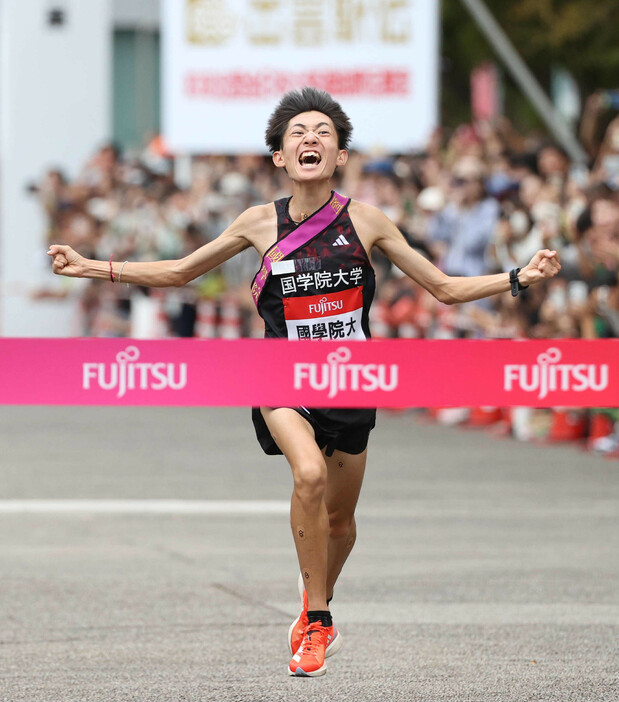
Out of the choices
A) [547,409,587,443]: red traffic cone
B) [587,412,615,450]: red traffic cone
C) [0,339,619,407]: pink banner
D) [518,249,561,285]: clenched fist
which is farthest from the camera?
[547,409,587,443]: red traffic cone

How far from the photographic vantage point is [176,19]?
88.3 feet

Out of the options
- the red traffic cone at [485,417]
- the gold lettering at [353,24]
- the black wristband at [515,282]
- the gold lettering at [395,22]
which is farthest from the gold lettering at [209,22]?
the black wristband at [515,282]

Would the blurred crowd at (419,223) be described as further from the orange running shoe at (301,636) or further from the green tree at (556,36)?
the green tree at (556,36)

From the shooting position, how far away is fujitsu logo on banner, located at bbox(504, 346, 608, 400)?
740 cm

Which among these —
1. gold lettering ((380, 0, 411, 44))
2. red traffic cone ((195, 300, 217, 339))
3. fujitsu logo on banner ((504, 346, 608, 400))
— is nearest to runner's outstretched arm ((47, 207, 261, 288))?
fujitsu logo on banner ((504, 346, 608, 400))

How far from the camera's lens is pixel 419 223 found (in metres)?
20.1

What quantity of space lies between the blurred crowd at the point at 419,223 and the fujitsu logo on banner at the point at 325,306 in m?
7.86

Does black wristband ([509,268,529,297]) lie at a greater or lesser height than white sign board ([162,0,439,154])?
lesser

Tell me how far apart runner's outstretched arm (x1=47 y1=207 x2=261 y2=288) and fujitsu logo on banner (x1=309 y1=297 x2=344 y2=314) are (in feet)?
1.17

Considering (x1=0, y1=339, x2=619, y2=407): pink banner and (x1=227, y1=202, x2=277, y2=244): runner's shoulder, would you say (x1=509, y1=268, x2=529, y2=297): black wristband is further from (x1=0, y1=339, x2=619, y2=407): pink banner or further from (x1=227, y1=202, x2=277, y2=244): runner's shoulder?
(x1=227, y1=202, x2=277, y2=244): runner's shoulder

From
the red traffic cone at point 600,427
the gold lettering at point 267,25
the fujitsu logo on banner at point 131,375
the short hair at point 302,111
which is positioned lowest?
the red traffic cone at point 600,427

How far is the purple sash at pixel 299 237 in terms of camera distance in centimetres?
693

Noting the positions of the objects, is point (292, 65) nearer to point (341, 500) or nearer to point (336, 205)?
point (336, 205)

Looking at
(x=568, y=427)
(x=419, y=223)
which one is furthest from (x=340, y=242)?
(x=419, y=223)
